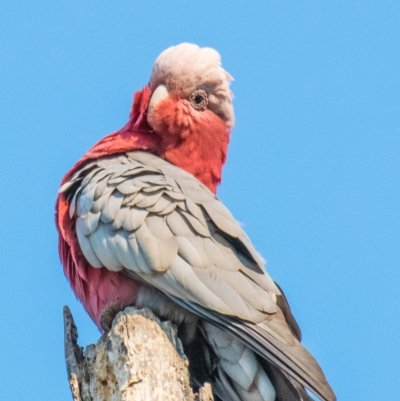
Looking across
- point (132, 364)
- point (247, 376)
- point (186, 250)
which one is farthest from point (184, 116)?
point (132, 364)

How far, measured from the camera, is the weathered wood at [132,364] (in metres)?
4.40

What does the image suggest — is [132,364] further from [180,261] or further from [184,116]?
[184,116]

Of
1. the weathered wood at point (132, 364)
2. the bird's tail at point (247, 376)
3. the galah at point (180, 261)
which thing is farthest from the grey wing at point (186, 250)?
the weathered wood at point (132, 364)

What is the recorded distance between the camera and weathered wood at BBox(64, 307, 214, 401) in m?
4.40

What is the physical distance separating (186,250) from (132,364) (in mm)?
1022

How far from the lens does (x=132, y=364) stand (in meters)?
4.55

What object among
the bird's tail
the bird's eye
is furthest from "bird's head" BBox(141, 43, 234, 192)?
the bird's tail

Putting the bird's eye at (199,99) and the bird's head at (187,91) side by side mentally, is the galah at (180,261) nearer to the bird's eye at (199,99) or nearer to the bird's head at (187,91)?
the bird's head at (187,91)

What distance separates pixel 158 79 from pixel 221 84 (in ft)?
1.78

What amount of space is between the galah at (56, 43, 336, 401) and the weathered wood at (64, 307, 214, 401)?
0.30 metres

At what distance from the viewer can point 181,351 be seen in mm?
4852

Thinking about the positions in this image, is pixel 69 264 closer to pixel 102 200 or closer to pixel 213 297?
pixel 102 200

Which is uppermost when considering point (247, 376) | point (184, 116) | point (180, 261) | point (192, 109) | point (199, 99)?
point (199, 99)

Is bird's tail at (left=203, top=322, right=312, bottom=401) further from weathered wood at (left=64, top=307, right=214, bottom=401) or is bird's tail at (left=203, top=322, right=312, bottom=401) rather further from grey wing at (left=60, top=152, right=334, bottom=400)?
weathered wood at (left=64, top=307, right=214, bottom=401)
